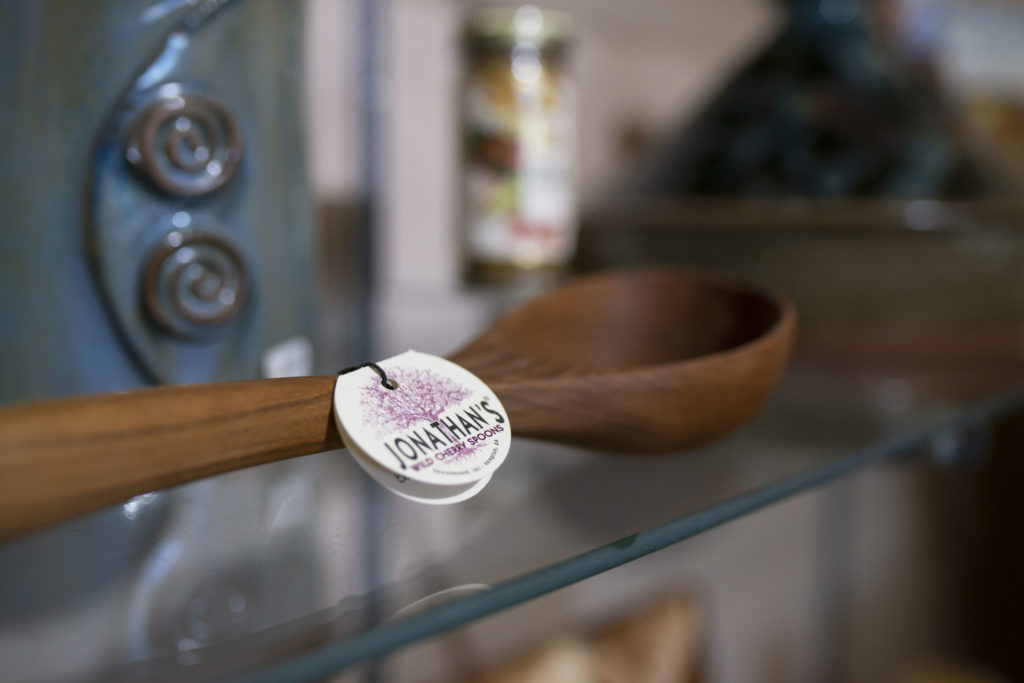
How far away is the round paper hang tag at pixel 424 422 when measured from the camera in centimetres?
18

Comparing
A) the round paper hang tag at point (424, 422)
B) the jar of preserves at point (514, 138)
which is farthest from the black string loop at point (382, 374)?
the jar of preserves at point (514, 138)

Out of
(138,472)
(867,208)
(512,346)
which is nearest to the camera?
(138,472)

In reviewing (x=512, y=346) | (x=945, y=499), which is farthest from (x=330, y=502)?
(x=945, y=499)

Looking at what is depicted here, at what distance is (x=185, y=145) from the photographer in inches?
8.8

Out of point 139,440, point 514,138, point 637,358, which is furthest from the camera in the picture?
point 514,138

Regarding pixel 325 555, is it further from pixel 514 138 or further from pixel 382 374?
pixel 514 138

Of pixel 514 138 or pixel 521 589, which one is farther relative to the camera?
pixel 514 138

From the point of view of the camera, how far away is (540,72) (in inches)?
15.7

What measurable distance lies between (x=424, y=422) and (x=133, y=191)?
0.35 ft

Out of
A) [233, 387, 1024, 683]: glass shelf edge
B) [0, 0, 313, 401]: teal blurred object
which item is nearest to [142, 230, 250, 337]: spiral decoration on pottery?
[0, 0, 313, 401]: teal blurred object

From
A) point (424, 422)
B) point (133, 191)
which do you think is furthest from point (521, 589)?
point (133, 191)

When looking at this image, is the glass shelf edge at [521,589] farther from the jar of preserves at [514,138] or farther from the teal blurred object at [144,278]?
the jar of preserves at [514,138]

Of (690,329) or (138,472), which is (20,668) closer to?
(138,472)

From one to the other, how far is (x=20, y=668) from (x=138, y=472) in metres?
0.06
